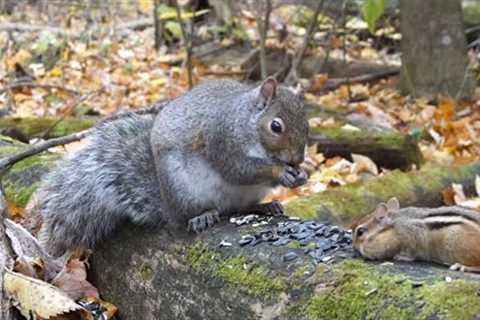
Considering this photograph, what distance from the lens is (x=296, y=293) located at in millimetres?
2527

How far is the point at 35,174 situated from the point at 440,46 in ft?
16.4

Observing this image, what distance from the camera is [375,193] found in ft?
15.0

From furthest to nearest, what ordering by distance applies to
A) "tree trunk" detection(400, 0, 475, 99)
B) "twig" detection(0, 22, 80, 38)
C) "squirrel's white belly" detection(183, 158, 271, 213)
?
"twig" detection(0, 22, 80, 38) → "tree trunk" detection(400, 0, 475, 99) → "squirrel's white belly" detection(183, 158, 271, 213)

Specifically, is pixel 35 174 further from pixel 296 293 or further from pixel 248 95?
pixel 296 293

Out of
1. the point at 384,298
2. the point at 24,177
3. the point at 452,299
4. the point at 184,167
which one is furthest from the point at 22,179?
the point at 452,299

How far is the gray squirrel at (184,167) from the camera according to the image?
329 centimetres

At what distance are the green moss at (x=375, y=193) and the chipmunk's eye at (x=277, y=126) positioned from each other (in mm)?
895

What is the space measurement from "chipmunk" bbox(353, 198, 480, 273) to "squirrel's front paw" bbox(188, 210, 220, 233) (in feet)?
2.35

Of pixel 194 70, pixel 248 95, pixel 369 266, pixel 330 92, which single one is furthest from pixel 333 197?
pixel 194 70

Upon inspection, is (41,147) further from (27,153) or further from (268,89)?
(268,89)

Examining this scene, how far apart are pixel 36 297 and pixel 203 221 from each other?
0.67m

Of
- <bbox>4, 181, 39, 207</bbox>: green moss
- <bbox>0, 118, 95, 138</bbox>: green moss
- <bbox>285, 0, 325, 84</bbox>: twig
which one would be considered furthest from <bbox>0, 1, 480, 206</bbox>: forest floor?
<bbox>4, 181, 39, 207</bbox>: green moss

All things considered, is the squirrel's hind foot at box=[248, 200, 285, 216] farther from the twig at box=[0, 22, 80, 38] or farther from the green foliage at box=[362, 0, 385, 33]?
the twig at box=[0, 22, 80, 38]

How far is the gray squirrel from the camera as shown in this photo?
3287 mm
